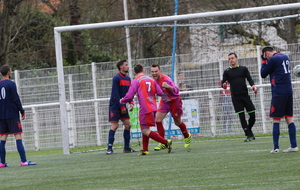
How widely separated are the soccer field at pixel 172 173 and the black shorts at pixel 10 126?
2.26 ft

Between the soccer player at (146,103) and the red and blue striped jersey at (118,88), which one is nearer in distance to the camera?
the soccer player at (146,103)

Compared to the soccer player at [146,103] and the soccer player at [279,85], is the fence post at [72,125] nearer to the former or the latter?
the soccer player at [146,103]

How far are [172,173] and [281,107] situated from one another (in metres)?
2.48

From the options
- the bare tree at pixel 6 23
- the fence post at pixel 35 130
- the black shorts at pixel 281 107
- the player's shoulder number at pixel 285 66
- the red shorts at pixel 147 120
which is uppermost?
the bare tree at pixel 6 23

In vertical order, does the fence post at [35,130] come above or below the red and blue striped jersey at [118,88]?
below

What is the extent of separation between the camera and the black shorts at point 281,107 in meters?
9.34

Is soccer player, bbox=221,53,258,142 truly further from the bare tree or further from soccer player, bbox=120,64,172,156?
the bare tree

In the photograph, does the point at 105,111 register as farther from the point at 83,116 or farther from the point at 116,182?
the point at 116,182

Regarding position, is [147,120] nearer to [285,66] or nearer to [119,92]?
[119,92]

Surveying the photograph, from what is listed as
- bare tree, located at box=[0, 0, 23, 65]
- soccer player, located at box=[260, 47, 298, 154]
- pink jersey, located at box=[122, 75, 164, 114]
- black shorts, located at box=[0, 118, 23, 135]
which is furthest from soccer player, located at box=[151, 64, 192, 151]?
bare tree, located at box=[0, 0, 23, 65]

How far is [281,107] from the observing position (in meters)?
9.36

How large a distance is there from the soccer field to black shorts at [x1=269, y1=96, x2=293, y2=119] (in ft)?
2.17

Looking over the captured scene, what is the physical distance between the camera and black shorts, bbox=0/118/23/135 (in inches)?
424

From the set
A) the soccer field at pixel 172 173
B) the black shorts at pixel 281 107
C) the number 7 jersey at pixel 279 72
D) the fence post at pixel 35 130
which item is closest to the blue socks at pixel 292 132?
the black shorts at pixel 281 107
